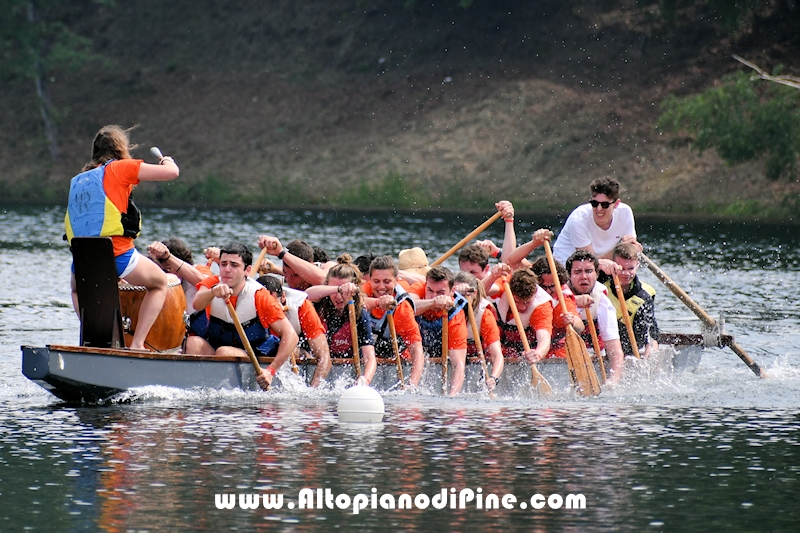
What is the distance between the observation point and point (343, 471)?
9148 mm

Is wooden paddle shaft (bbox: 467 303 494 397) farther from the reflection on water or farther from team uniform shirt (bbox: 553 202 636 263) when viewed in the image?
team uniform shirt (bbox: 553 202 636 263)

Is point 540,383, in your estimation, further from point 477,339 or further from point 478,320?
point 478,320

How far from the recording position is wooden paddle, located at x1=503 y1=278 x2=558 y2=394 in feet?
40.8

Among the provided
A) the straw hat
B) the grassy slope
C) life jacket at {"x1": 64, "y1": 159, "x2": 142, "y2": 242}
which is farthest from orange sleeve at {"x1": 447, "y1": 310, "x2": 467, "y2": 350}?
the grassy slope

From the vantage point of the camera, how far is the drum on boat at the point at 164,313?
11.6 meters

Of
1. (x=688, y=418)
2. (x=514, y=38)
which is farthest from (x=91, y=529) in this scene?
(x=514, y=38)

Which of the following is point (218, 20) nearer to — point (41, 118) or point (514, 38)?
point (41, 118)

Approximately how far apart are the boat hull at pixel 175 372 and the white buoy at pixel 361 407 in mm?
1058

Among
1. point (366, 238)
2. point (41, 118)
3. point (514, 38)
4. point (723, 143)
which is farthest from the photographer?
point (41, 118)

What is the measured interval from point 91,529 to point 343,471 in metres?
1.93

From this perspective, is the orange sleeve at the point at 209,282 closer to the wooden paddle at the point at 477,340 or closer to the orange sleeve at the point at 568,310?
the wooden paddle at the point at 477,340

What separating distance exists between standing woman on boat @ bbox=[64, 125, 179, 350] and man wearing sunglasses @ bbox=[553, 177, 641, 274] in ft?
14.1

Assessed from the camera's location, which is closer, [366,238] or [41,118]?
[366,238]

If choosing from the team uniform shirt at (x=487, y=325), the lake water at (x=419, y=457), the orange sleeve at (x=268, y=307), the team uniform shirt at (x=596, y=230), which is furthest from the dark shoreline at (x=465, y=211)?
the orange sleeve at (x=268, y=307)
